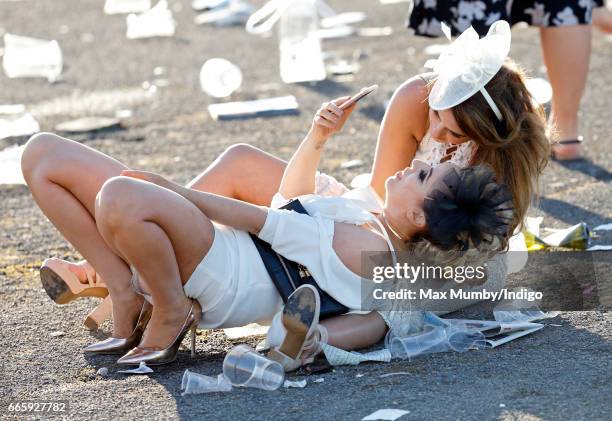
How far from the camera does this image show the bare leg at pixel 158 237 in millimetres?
3260

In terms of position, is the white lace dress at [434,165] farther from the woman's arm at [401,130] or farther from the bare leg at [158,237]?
the bare leg at [158,237]

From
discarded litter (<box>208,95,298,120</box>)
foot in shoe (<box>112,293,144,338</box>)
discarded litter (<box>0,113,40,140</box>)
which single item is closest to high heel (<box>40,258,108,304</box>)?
foot in shoe (<box>112,293,144,338</box>)

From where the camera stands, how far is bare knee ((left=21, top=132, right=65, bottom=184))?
146 inches

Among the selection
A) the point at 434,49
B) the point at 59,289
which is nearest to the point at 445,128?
the point at 59,289

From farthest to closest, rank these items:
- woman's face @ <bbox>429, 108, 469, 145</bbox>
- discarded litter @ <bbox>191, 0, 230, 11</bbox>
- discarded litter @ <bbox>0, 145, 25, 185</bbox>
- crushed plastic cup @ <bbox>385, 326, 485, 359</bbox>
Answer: discarded litter @ <bbox>191, 0, 230, 11</bbox> < discarded litter @ <bbox>0, 145, 25, 185</bbox> < woman's face @ <bbox>429, 108, 469, 145</bbox> < crushed plastic cup @ <bbox>385, 326, 485, 359</bbox>

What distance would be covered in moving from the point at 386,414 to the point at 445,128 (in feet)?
A: 3.82

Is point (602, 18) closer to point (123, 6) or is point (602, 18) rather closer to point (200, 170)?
point (200, 170)

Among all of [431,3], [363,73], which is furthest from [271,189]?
[363,73]

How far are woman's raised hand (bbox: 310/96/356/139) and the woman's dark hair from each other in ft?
1.89

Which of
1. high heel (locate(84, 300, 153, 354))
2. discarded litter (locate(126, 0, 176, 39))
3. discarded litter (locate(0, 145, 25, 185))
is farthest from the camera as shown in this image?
A: discarded litter (locate(126, 0, 176, 39))

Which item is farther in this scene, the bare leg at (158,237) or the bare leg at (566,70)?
the bare leg at (566,70)

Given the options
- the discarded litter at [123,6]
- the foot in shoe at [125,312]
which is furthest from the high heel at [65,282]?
the discarded litter at [123,6]

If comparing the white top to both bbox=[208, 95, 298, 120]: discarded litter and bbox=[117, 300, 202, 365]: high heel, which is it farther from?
bbox=[208, 95, 298, 120]: discarded litter

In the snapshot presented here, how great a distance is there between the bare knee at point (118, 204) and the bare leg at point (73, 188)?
13.3 inches
